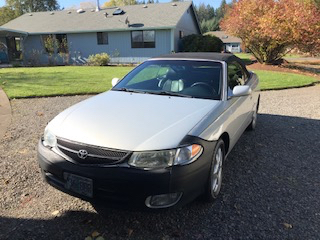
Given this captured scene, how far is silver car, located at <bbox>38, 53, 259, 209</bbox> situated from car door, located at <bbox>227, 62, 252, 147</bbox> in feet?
0.14

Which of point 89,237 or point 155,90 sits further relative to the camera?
point 155,90

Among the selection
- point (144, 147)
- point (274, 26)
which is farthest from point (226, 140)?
point (274, 26)

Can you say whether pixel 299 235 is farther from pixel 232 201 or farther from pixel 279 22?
pixel 279 22

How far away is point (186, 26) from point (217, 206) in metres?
24.4

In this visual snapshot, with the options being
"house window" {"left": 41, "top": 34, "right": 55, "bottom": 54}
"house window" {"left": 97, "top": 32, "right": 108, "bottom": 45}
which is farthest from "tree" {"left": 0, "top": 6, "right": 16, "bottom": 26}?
"house window" {"left": 97, "top": 32, "right": 108, "bottom": 45}

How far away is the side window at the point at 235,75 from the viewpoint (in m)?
4.06

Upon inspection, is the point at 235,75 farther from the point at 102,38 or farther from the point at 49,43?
the point at 49,43

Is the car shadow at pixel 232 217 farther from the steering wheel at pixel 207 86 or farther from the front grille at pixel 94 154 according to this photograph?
the steering wheel at pixel 207 86

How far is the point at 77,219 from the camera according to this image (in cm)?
284

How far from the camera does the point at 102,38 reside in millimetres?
23719

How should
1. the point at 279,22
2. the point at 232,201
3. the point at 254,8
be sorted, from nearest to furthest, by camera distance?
the point at 232,201, the point at 279,22, the point at 254,8

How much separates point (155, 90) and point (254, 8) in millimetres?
16996

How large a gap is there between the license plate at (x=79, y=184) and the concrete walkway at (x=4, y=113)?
344 centimetres

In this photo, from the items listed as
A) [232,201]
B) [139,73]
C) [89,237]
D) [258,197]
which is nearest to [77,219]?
[89,237]
